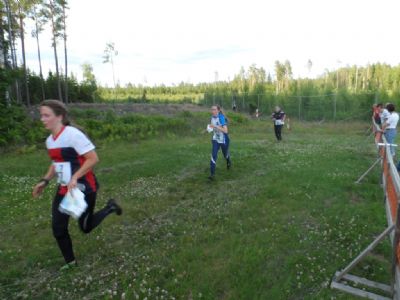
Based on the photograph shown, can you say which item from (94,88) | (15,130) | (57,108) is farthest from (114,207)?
(94,88)

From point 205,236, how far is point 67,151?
3036mm

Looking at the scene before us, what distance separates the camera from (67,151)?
4.18 m

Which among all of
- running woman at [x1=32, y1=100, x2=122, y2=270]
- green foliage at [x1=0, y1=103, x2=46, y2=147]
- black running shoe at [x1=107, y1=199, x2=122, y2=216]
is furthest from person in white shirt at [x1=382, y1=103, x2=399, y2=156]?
green foliage at [x1=0, y1=103, x2=46, y2=147]

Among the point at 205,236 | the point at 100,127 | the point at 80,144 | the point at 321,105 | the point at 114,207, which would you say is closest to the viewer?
the point at 80,144

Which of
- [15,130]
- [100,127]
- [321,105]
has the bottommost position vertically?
[100,127]

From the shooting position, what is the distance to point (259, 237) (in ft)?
19.3

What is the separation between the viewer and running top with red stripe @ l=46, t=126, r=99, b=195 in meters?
4.13

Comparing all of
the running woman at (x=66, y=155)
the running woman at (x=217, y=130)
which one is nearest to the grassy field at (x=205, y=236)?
the running woman at (x=217, y=130)

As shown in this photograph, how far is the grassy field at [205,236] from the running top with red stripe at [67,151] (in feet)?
5.20

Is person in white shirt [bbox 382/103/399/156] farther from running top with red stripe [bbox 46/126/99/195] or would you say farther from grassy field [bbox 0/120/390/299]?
running top with red stripe [bbox 46/126/99/195]

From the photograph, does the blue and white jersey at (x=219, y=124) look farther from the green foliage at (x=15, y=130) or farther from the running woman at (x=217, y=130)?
the green foliage at (x=15, y=130)

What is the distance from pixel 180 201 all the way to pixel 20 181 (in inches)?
232

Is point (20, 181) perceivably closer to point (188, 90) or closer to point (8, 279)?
point (8, 279)

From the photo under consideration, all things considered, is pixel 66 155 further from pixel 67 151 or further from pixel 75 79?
pixel 75 79
